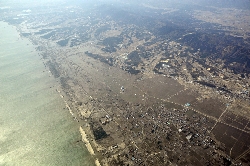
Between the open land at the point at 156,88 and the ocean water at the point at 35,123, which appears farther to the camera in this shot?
the open land at the point at 156,88

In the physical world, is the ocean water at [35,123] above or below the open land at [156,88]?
below

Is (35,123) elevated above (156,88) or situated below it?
below

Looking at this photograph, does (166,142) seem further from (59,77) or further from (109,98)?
(59,77)

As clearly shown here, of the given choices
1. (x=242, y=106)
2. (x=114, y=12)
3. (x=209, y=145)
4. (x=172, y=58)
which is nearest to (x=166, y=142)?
(x=209, y=145)

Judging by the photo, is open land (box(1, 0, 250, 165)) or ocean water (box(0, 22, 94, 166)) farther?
open land (box(1, 0, 250, 165))

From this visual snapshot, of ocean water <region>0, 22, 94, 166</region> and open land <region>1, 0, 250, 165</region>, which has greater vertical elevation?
open land <region>1, 0, 250, 165</region>
